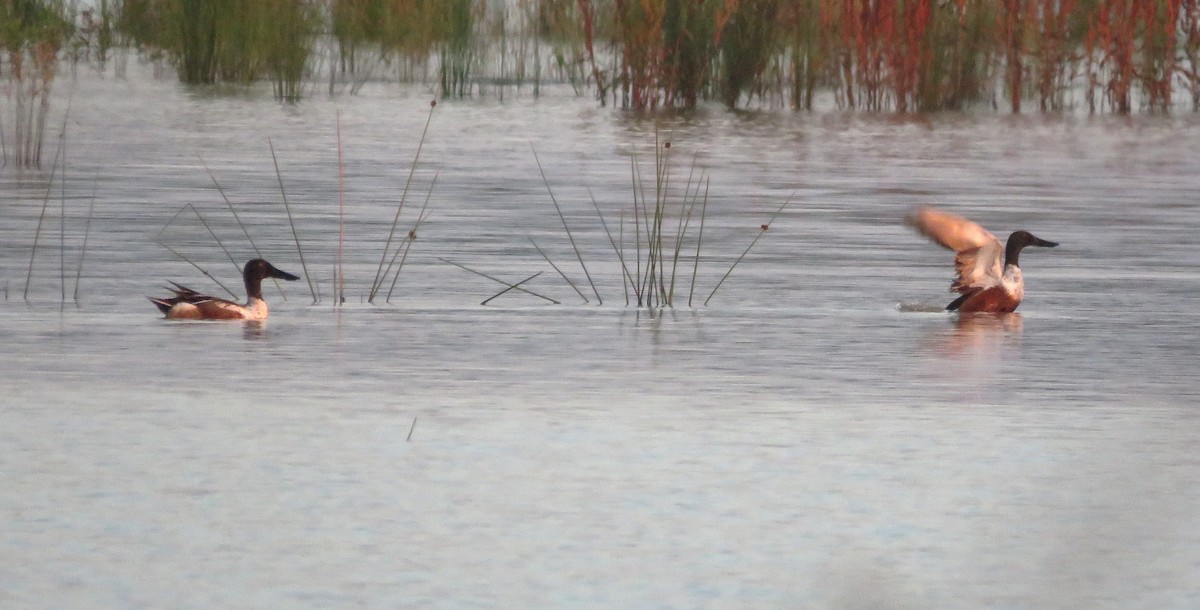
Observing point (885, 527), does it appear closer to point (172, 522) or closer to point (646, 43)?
point (172, 522)

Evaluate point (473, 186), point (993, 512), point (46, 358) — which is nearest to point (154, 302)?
point (46, 358)

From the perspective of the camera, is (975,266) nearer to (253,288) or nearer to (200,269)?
(253,288)

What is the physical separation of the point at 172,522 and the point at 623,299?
4242 mm

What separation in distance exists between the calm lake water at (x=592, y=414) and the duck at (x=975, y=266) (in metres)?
0.14

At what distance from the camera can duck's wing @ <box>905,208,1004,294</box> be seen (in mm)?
8016

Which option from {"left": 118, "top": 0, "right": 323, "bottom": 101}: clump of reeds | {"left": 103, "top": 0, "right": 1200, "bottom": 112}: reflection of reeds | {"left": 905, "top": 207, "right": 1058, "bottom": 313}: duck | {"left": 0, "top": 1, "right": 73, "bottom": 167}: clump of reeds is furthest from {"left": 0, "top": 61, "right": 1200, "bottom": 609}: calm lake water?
{"left": 118, "top": 0, "right": 323, "bottom": 101}: clump of reeds

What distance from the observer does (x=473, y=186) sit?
13094 millimetres

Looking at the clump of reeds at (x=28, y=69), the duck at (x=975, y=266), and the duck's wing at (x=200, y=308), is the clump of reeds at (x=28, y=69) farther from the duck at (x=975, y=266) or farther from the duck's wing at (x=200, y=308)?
the duck at (x=975, y=266)

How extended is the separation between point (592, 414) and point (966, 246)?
3.12m

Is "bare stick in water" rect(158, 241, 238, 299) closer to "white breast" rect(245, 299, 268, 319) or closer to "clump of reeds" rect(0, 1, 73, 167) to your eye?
"white breast" rect(245, 299, 268, 319)

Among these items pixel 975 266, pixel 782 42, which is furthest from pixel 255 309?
pixel 782 42

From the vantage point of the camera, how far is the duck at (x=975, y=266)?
7.96 m

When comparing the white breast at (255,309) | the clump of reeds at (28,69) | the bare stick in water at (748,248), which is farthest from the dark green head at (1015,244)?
the clump of reeds at (28,69)

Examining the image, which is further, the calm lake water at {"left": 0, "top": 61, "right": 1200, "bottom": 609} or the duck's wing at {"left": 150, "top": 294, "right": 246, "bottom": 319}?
the duck's wing at {"left": 150, "top": 294, "right": 246, "bottom": 319}
